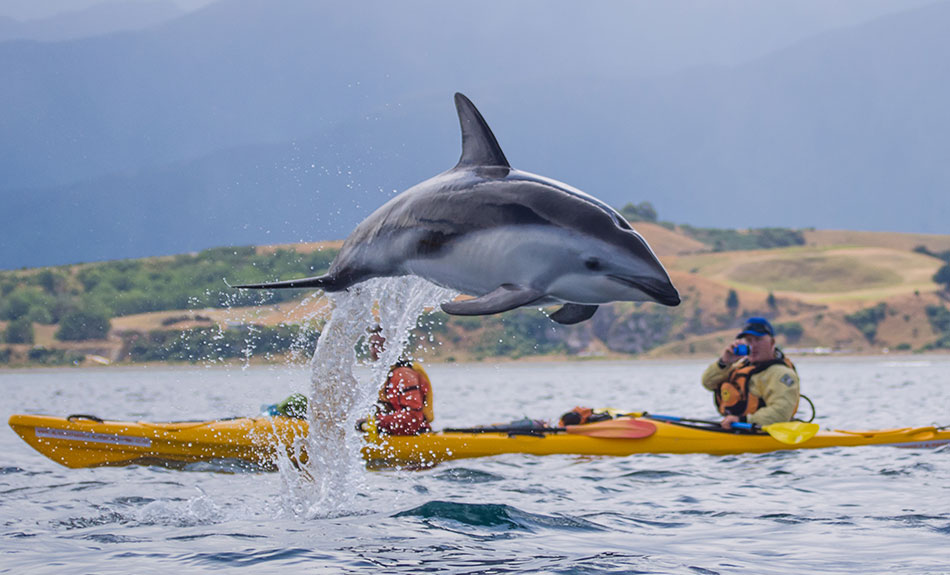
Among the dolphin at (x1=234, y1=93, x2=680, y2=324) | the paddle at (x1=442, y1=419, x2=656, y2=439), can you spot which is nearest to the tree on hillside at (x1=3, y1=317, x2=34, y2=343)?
the paddle at (x1=442, y1=419, x2=656, y2=439)

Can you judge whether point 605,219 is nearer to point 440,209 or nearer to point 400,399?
point 440,209

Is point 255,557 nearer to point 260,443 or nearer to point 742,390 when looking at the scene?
point 260,443

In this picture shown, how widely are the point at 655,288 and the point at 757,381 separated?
8.83 meters

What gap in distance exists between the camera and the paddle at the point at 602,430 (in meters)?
12.2

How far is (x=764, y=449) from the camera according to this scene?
1216cm

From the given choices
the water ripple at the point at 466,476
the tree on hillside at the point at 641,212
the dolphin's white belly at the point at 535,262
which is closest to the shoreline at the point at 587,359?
the tree on hillside at the point at 641,212

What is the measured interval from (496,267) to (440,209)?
45 cm

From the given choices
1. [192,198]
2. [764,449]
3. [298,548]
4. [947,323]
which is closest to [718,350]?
[947,323]

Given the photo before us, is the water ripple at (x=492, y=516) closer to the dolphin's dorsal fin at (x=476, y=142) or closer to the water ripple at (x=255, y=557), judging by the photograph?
the water ripple at (x=255, y=557)

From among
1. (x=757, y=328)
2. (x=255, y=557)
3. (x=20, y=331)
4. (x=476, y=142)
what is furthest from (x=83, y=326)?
(x=476, y=142)

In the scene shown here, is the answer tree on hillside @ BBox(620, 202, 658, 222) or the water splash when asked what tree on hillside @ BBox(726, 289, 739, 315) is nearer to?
tree on hillside @ BBox(620, 202, 658, 222)

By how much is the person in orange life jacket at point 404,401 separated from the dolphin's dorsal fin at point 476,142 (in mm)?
6193

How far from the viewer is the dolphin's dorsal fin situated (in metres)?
4.69

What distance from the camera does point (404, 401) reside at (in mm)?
11359
